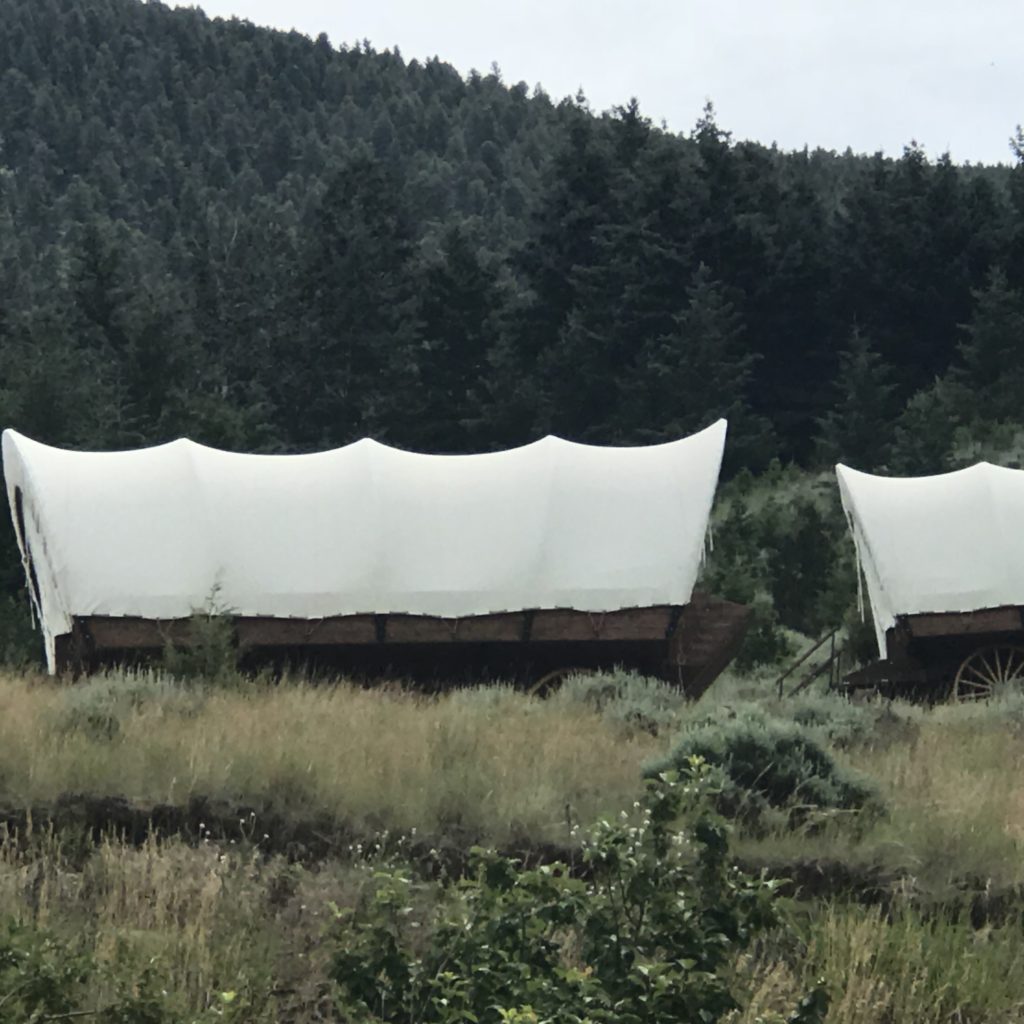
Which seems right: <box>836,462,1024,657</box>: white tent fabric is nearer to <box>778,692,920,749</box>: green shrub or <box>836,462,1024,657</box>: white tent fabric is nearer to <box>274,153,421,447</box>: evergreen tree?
<box>778,692,920,749</box>: green shrub

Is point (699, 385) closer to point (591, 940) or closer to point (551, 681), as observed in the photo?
point (551, 681)

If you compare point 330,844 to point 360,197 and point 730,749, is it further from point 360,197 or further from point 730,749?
point 360,197

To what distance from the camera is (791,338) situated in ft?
157

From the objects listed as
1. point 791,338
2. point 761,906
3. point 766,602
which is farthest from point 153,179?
point 761,906

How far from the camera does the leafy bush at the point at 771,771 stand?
7621mm

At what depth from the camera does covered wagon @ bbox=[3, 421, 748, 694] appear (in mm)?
13820

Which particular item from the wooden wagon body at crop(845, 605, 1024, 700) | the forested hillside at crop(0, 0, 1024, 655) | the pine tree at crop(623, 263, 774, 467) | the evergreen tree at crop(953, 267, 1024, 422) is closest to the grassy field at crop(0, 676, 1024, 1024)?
the wooden wagon body at crop(845, 605, 1024, 700)

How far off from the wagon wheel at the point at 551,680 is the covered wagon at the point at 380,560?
0.03m

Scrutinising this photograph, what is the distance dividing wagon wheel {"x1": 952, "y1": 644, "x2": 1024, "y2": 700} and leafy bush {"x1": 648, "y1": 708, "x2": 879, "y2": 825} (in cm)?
764

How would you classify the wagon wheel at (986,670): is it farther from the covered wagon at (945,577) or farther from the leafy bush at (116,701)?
the leafy bush at (116,701)

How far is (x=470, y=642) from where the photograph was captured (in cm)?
1436

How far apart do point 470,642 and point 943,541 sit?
4859mm

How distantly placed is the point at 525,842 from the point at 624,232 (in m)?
43.2

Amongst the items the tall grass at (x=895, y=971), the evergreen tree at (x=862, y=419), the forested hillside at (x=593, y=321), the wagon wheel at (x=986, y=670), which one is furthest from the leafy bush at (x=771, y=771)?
the evergreen tree at (x=862, y=419)
